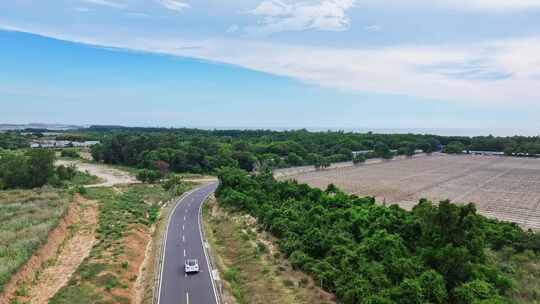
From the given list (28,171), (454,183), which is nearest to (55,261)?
(28,171)

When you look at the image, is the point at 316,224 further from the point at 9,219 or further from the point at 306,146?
the point at 306,146

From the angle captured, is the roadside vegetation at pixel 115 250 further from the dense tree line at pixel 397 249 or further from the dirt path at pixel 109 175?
the dirt path at pixel 109 175

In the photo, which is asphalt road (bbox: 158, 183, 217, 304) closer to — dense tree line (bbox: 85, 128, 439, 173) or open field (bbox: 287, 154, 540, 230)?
open field (bbox: 287, 154, 540, 230)

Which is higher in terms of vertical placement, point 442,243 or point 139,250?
point 442,243

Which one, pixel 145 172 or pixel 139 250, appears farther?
pixel 145 172

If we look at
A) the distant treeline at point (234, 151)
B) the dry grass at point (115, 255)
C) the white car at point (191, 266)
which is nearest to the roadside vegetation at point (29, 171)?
the dry grass at point (115, 255)

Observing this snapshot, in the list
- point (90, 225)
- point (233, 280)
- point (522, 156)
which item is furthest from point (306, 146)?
point (233, 280)

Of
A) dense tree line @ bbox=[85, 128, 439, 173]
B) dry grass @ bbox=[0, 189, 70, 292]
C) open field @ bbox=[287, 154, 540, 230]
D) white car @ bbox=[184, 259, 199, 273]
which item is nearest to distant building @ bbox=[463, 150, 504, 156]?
open field @ bbox=[287, 154, 540, 230]
